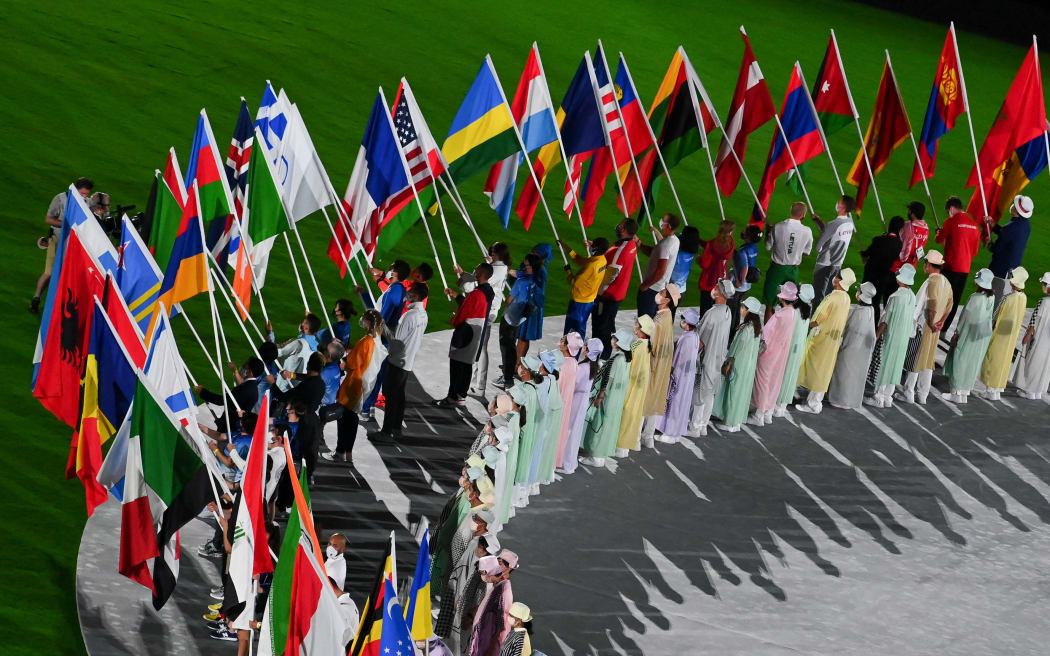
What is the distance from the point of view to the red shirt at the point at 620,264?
1623cm

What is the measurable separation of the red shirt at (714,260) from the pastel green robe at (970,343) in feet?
8.81

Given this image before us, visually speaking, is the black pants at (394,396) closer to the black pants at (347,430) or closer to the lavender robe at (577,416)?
the black pants at (347,430)

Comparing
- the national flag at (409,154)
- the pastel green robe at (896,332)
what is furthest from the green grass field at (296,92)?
the pastel green robe at (896,332)

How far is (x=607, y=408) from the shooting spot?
46.7ft

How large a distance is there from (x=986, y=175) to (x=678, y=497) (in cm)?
738

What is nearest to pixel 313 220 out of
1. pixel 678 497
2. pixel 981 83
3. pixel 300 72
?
pixel 300 72

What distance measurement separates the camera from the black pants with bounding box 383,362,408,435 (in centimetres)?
1434

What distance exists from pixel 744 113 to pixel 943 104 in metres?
2.64

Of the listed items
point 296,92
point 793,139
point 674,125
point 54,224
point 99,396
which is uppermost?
point 296,92

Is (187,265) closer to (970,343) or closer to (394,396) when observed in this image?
(394,396)

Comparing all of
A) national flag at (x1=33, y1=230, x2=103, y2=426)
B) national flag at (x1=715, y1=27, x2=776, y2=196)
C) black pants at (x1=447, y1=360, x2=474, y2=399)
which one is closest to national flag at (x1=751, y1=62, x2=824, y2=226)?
national flag at (x1=715, y1=27, x2=776, y2=196)

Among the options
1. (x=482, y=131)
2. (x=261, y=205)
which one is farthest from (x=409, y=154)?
(x=261, y=205)

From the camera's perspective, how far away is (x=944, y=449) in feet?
51.8

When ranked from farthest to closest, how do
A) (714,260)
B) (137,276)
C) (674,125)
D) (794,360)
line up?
(674,125), (714,260), (794,360), (137,276)
